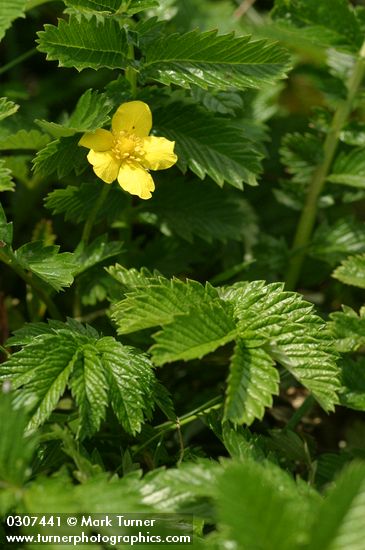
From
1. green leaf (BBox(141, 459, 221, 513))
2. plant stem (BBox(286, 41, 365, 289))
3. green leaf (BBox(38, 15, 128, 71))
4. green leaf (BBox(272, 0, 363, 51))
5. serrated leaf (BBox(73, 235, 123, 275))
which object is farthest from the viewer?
plant stem (BBox(286, 41, 365, 289))

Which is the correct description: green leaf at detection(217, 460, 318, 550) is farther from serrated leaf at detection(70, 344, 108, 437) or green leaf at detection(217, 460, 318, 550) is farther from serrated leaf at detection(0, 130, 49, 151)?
serrated leaf at detection(0, 130, 49, 151)

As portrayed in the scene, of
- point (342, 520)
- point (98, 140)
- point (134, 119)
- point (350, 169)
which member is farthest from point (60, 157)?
point (342, 520)

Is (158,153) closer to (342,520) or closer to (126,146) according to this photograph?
(126,146)

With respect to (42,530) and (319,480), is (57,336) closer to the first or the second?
(42,530)

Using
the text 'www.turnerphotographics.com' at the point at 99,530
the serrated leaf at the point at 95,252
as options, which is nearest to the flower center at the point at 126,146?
the serrated leaf at the point at 95,252

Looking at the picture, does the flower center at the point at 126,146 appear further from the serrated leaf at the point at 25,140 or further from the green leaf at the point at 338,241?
the green leaf at the point at 338,241

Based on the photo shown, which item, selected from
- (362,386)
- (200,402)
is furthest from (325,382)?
(200,402)

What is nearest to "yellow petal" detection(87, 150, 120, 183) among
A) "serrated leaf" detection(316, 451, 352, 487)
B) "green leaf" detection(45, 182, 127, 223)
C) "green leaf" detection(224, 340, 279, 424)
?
"green leaf" detection(45, 182, 127, 223)
